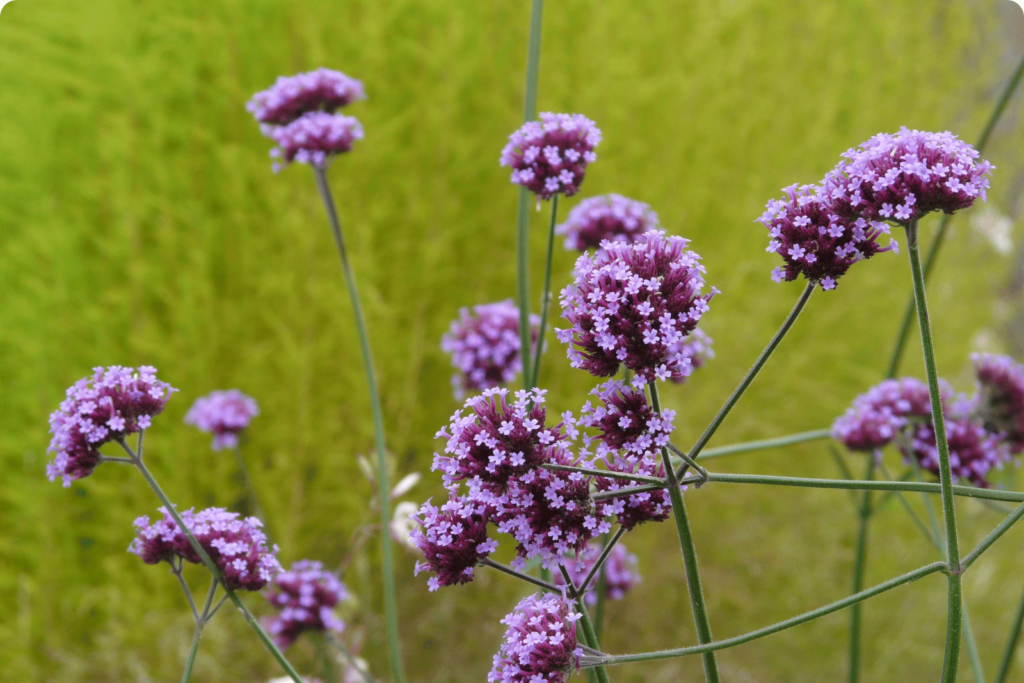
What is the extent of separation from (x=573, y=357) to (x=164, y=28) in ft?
7.22

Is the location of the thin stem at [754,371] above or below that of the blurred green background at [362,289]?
below

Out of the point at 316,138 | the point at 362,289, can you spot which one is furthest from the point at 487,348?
the point at 362,289

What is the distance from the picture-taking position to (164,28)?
2.36 m

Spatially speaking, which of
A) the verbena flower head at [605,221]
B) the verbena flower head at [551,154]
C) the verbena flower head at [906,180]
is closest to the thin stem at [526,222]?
the verbena flower head at [551,154]

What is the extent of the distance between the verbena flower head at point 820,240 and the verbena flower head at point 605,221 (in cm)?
51

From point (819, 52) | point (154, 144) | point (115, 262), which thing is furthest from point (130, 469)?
point (819, 52)

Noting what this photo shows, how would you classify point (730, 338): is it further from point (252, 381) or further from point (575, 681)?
point (252, 381)

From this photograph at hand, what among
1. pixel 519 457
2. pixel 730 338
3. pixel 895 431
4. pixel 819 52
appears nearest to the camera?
pixel 519 457

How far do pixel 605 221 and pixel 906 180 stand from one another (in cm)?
58

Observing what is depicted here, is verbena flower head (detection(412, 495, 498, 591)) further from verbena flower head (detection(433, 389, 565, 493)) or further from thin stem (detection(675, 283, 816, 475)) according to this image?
thin stem (detection(675, 283, 816, 475))

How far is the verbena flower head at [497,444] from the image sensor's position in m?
0.59

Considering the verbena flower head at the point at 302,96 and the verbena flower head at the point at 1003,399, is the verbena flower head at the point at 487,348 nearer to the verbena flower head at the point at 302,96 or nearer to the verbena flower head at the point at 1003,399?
the verbena flower head at the point at 302,96

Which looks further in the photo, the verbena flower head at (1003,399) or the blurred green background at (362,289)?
the blurred green background at (362,289)

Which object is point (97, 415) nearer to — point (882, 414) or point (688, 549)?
point (688, 549)
